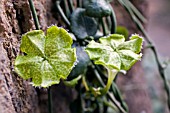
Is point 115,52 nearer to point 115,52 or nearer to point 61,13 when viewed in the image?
point 115,52

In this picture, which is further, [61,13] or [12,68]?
[61,13]

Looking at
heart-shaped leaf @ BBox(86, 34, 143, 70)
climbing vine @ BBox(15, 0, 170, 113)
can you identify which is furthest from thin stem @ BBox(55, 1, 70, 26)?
heart-shaped leaf @ BBox(86, 34, 143, 70)

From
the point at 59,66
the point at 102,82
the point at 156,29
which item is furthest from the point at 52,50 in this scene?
the point at 156,29

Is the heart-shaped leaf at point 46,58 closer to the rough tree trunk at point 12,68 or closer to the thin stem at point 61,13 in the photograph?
the rough tree trunk at point 12,68

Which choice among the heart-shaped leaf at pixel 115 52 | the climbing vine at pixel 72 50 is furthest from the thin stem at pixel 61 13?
the heart-shaped leaf at pixel 115 52

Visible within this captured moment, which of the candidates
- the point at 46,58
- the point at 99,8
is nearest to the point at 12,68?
the point at 46,58
